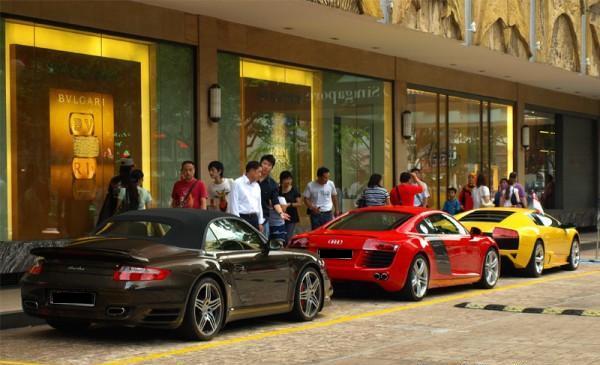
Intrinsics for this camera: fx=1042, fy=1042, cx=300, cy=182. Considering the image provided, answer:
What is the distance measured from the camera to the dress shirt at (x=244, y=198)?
1521 cm

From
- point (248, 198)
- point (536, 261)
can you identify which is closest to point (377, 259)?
point (248, 198)

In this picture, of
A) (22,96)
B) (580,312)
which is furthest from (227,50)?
(580,312)

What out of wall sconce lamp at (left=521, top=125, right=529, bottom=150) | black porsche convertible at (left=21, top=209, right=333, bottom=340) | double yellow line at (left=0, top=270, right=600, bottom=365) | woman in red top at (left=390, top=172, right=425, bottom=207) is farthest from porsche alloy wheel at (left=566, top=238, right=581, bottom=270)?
wall sconce lamp at (left=521, top=125, right=529, bottom=150)

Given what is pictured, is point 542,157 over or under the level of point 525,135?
under

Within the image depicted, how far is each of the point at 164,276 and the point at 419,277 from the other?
546cm

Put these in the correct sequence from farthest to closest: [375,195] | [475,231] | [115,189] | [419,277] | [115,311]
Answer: [375,195] → [475,231] → [115,189] → [419,277] → [115,311]

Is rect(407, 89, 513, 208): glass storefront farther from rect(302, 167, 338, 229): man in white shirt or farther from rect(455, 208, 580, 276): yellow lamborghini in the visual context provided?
rect(302, 167, 338, 229): man in white shirt

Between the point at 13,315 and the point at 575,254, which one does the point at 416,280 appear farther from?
the point at 575,254

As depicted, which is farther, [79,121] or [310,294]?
[79,121]

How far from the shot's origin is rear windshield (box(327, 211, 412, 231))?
48.7 ft

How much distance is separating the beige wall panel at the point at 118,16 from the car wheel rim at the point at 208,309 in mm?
6983

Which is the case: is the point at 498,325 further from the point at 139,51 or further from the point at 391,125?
the point at 391,125

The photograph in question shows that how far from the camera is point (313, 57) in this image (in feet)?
72.8

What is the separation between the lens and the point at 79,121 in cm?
1672
